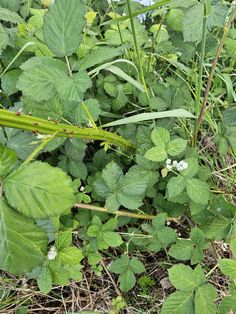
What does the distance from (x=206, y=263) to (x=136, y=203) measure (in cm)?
39

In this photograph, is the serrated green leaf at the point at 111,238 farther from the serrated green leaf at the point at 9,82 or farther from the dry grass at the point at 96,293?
the serrated green leaf at the point at 9,82

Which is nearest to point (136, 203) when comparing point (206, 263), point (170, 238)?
point (170, 238)

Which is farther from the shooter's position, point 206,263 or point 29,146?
point 206,263

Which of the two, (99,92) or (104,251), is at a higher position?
(99,92)

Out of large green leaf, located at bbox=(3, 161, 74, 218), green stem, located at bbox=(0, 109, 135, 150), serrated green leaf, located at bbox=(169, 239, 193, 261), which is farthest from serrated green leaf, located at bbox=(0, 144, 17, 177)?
serrated green leaf, located at bbox=(169, 239, 193, 261)

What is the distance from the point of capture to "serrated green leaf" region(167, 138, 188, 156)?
4.35 feet

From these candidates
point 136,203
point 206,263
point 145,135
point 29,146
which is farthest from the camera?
point 206,263

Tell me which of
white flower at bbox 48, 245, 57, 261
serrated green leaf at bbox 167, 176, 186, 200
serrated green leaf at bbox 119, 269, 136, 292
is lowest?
serrated green leaf at bbox 119, 269, 136, 292

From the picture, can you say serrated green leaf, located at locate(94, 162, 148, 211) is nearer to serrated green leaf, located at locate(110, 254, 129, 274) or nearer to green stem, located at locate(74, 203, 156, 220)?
green stem, located at locate(74, 203, 156, 220)

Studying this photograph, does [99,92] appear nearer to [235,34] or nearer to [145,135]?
[145,135]

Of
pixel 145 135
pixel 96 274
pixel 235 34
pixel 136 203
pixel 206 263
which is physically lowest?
pixel 206 263

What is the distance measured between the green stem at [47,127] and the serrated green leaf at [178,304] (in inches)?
18.4

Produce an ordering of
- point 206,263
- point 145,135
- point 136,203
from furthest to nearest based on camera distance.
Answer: point 206,263, point 145,135, point 136,203

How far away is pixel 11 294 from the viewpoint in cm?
148
